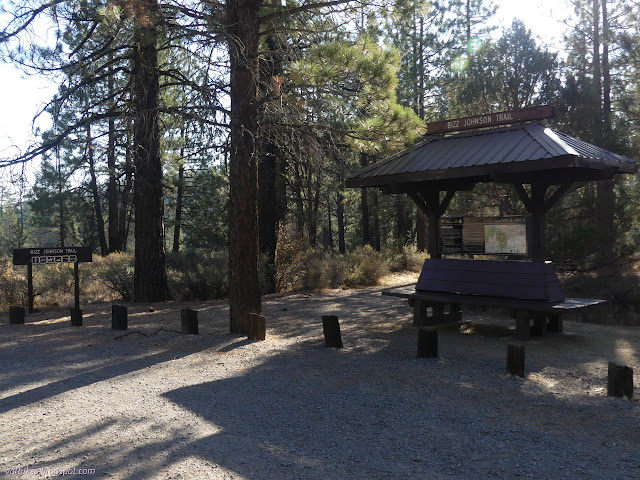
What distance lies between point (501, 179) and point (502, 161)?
1.61 ft

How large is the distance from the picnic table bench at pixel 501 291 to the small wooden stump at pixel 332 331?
208cm

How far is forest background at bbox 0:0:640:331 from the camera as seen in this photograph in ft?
28.9

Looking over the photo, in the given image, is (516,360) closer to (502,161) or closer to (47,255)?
(502,161)

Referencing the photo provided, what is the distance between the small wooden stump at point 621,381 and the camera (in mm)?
5391

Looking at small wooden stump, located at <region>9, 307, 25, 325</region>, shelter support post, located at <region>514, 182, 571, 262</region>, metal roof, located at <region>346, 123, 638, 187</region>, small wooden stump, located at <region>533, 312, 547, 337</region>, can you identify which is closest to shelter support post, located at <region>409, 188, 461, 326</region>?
metal roof, located at <region>346, 123, 638, 187</region>

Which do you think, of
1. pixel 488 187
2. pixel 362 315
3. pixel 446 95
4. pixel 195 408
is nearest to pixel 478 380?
pixel 195 408

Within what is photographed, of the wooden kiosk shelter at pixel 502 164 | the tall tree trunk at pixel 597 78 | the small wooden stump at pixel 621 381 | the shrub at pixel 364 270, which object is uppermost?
the tall tree trunk at pixel 597 78

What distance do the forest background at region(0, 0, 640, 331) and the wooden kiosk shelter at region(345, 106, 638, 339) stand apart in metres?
0.71

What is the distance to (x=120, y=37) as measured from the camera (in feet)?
31.0

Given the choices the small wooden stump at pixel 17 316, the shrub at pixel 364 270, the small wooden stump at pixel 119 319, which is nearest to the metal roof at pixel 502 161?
the small wooden stump at pixel 119 319

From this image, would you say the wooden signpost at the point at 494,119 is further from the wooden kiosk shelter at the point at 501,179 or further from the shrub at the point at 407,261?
the shrub at the point at 407,261

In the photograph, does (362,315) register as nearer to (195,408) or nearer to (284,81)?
(284,81)

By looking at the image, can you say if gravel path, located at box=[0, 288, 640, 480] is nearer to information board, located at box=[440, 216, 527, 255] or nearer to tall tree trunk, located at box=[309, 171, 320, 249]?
information board, located at box=[440, 216, 527, 255]

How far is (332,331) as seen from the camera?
317 inches
